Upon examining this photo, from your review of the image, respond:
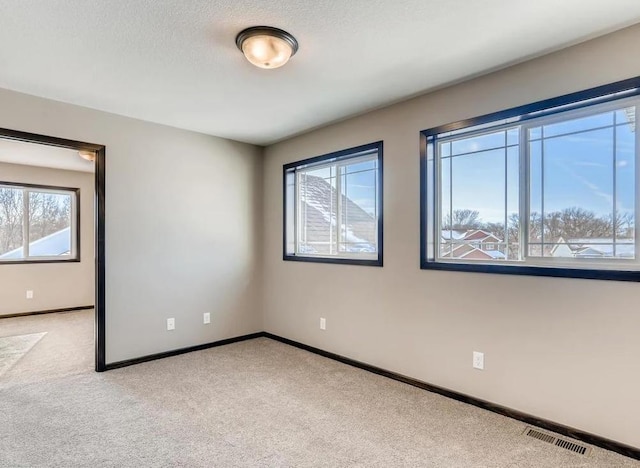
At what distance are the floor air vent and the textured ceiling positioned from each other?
2420 mm

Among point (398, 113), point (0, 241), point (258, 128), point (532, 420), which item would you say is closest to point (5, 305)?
point (0, 241)

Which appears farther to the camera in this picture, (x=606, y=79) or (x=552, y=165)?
(x=552, y=165)

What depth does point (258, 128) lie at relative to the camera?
3936mm

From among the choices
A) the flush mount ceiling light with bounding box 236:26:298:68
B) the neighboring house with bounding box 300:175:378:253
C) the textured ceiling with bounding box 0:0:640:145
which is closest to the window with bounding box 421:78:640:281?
the textured ceiling with bounding box 0:0:640:145

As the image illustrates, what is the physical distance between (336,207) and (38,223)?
527 cm

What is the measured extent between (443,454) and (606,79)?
2.38 metres

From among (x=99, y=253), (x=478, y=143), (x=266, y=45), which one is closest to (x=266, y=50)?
(x=266, y=45)

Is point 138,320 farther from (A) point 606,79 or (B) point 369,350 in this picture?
(A) point 606,79

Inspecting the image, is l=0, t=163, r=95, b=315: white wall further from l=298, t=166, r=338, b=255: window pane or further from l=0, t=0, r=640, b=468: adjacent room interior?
l=298, t=166, r=338, b=255: window pane

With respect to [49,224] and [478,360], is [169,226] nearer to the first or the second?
[478,360]

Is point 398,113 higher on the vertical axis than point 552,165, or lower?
higher

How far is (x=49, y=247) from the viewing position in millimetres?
6156

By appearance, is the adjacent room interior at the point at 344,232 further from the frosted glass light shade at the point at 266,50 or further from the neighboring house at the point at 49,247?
the neighboring house at the point at 49,247

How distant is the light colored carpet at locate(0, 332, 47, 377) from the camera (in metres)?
3.59
